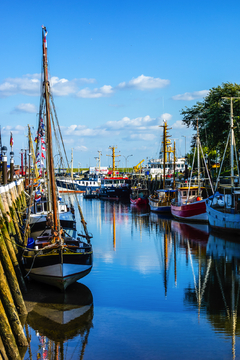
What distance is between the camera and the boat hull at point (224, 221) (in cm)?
3209

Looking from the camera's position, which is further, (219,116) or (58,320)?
(219,116)

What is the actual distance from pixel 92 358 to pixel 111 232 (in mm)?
27025

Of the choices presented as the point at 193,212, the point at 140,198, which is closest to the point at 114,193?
the point at 140,198

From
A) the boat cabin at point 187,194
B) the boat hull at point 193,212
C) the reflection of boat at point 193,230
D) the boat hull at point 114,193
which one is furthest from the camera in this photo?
the boat hull at point 114,193

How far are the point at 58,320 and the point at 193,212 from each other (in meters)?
29.8

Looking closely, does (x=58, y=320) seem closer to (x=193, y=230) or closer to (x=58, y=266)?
(x=58, y=266)

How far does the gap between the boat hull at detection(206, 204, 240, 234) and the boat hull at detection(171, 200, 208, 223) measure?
504 cm

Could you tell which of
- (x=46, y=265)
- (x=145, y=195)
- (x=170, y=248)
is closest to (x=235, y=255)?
(x=170, y=248)

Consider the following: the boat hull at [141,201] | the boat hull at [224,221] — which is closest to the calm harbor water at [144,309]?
the boat hull at [224,221]

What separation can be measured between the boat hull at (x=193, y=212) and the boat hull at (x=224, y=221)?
16.5 feet

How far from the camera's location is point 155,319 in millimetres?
15016

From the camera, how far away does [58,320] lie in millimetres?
14750

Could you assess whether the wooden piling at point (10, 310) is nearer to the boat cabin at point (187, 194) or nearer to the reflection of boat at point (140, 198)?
the boat cabin at point (187, 194)

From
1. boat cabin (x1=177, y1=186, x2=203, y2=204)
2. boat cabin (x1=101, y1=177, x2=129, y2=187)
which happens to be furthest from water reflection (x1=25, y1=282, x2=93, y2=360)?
boat cabin (x1=101, y1=177, x2=129, y2=187)
